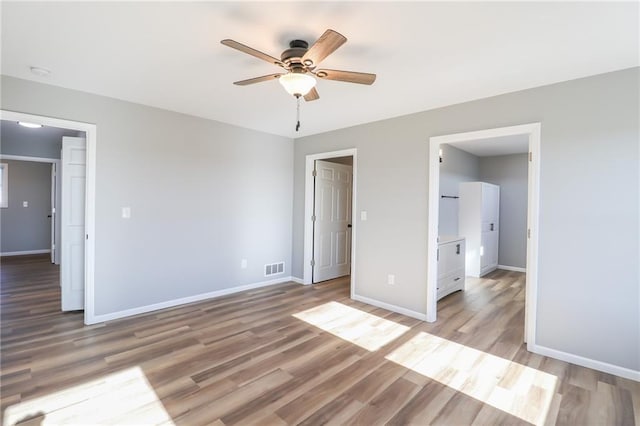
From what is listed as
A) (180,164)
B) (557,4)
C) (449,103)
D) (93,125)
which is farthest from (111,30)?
(449,103)

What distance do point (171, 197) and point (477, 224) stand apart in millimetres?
5294

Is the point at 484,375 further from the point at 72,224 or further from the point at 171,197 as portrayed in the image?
the point at 72,224

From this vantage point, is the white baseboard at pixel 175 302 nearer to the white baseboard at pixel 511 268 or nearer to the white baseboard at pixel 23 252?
the white baseboard at pixel 511 268

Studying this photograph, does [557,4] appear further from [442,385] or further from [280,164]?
[280,164]

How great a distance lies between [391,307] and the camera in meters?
3.88

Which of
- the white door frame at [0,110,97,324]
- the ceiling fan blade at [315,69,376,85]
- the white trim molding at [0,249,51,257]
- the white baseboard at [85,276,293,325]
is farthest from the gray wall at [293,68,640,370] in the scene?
the white trim molding at [0,249,51,257]

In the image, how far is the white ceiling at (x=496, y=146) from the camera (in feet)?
16.7

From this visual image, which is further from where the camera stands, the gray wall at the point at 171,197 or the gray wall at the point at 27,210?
the gray wall at the point at 27,210

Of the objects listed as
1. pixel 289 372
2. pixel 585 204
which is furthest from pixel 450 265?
pixel 289 372

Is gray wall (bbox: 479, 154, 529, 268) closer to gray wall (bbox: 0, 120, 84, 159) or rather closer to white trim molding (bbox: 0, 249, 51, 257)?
gray wall (bbox: 0, 120, 84, 159)

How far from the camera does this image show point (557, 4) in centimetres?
168

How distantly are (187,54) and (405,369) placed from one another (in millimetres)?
3039

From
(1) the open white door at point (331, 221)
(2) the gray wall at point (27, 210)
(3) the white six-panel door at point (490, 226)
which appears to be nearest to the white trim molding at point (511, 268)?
(3) the white six-panel door at point (490, 226)

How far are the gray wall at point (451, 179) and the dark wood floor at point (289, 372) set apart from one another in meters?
2.14
